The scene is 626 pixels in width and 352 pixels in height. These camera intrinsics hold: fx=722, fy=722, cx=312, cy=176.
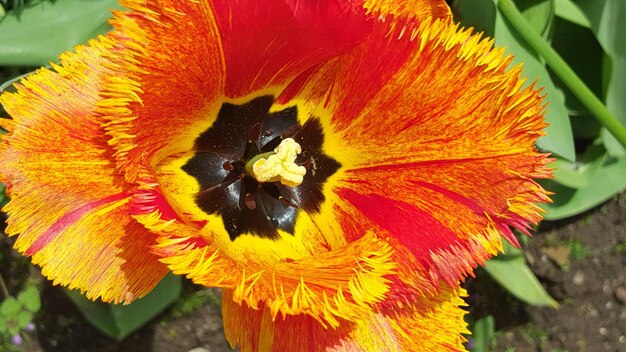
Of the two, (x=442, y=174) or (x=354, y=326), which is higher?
(x=442, y=174)

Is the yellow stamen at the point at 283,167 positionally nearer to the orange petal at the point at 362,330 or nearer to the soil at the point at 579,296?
the orange petal at the point at 362,330

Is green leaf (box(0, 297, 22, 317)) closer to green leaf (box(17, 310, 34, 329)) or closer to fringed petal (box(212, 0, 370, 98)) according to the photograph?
green leaf (box(17, 310, 34, 329))

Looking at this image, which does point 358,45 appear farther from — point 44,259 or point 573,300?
point 573,300

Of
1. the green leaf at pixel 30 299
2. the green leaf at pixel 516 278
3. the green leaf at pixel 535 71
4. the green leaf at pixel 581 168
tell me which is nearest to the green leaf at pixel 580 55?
the green leaf at pixel 581 168

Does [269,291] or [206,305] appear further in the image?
[206,305]

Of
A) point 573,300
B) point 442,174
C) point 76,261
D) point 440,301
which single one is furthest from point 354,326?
point 573,300

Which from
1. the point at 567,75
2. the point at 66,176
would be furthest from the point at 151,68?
the point at 567,75
